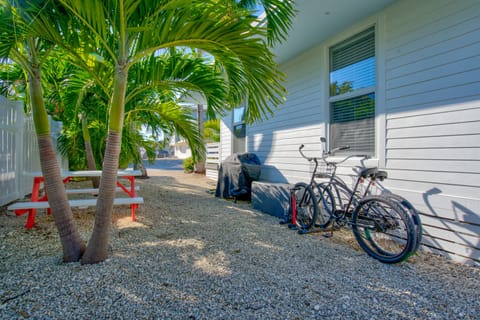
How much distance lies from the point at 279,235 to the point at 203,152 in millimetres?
1484

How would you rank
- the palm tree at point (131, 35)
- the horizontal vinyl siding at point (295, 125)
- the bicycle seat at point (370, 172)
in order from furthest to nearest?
the horizontal vinyl siding at point (295, 125)
the bicycle seat at point (370, 172)
the palm tree at point (131, 35)

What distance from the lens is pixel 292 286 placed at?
6.14ft

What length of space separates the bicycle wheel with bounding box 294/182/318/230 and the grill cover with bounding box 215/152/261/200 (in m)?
1.81

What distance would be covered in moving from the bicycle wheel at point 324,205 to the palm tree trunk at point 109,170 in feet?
7.62

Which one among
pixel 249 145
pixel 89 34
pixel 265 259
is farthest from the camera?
pixel 249 145

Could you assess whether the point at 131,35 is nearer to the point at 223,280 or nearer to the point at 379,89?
the point at 223,280

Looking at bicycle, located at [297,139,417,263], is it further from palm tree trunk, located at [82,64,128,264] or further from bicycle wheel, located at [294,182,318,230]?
palm tree trunk, located at [82,64,128,264]

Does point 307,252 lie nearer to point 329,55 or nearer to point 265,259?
point 265,259

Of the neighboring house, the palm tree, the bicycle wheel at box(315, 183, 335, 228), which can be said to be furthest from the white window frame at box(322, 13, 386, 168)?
the palm tree

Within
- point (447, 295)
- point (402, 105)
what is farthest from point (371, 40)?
point (447, 295)

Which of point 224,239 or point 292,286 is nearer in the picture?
point 292,286

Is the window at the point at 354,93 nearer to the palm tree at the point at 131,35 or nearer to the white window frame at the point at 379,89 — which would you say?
the white window frame at the point at 379,89

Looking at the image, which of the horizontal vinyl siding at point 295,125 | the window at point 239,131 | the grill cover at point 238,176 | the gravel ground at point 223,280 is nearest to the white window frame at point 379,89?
the horizontal vinyl siding at point 295,125

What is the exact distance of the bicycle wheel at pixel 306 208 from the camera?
10.4 feet
